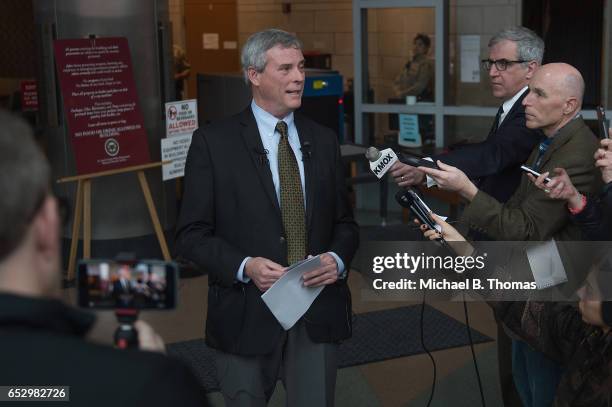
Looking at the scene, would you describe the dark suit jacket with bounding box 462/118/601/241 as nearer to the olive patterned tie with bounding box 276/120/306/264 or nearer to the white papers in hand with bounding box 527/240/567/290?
the white papers in hand with bounding box 527/240/567/290

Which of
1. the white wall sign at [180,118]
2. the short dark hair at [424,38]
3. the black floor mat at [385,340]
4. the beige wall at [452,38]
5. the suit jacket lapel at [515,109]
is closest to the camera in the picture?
the suit jacket lapel at [515,109]

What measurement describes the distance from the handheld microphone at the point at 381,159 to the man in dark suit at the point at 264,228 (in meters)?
0.16

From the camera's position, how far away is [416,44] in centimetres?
800

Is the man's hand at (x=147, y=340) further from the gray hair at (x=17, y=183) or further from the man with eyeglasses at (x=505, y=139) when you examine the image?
the man with eyeglasses at (x=505, y=139)

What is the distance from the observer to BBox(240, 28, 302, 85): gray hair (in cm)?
301

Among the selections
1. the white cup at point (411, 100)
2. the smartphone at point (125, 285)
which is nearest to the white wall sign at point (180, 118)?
the white cup at point (411, 100)

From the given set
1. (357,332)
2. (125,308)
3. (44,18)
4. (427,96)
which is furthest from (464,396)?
(44,18)

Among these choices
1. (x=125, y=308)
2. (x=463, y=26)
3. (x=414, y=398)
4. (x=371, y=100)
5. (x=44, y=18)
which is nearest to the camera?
(x=125, y=308)

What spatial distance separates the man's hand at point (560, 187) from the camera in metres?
2.76

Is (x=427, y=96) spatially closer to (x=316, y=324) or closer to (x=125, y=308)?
A: (x=316, y=324)

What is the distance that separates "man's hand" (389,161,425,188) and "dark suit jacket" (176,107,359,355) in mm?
265

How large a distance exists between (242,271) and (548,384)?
123cm

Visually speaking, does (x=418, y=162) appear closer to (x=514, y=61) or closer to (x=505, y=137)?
(x=505, y=137)

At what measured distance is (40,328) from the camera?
3.82ft
